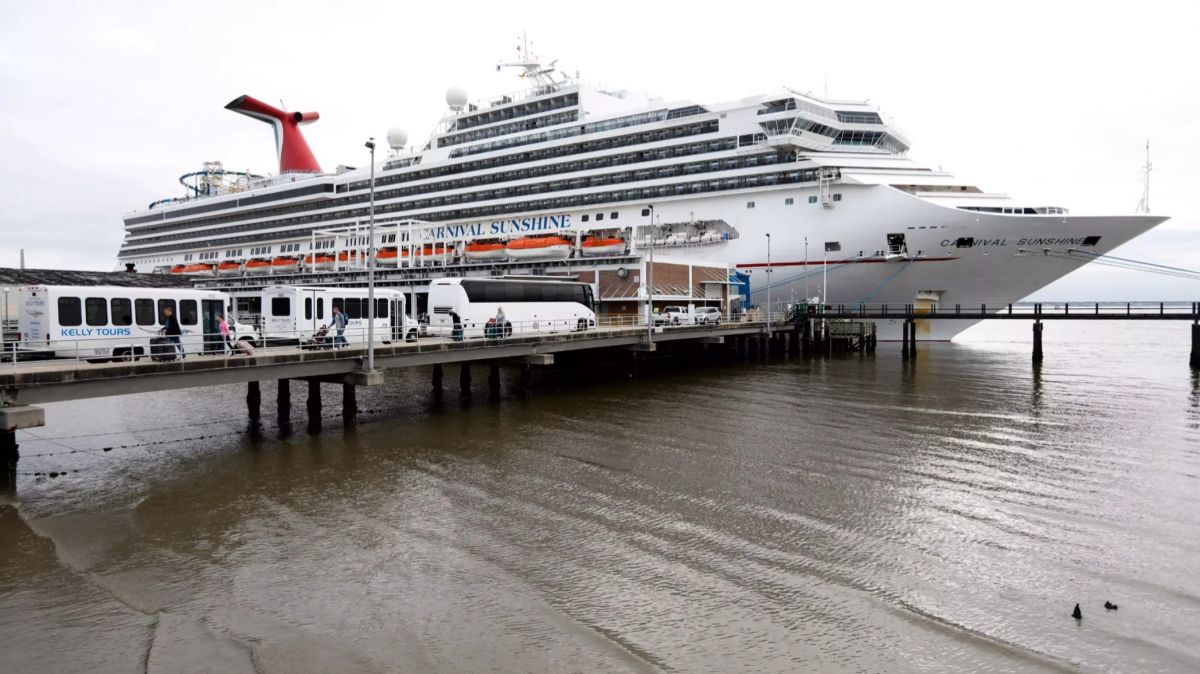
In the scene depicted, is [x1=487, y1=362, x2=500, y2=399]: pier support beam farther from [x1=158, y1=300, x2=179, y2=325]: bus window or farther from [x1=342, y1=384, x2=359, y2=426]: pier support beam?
[x1=158, y1=300, x2=179, y2=325]: bus window

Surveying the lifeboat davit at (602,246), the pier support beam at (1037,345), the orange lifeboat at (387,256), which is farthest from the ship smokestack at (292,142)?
the pier support beam at (1037,345)

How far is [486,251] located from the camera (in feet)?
159

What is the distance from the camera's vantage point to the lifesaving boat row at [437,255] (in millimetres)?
44500

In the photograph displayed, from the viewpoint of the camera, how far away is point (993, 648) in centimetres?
659

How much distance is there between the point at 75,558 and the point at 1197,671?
1253 cm

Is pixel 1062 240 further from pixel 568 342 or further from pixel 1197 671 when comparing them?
pixel 1197 671

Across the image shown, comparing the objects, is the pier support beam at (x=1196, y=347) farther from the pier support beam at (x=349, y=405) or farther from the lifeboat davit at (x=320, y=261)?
the lifeboat davit at (x=320, y=261)

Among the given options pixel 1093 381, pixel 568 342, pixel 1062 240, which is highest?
pixel 1062 240

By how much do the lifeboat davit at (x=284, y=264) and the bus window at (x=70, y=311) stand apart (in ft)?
162

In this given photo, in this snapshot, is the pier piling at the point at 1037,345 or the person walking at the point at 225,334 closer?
the person walking at the point at 225,334

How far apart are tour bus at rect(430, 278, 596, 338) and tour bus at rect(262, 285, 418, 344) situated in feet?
5.92

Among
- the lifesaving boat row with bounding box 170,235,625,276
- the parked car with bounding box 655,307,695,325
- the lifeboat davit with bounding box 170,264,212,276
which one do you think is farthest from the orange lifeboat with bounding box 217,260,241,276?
the parked car with bounding box 655,307,695,325

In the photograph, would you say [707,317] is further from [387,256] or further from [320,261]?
[320,261]

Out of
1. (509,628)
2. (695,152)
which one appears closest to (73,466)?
(509,628)
